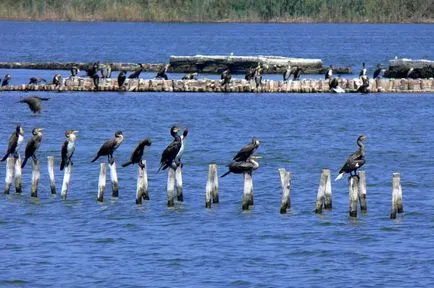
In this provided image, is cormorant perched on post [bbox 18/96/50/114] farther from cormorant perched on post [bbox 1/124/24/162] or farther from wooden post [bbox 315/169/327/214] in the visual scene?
wooden post [bbox 315/169/327/214]

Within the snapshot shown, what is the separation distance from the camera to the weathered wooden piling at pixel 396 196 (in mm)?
29969

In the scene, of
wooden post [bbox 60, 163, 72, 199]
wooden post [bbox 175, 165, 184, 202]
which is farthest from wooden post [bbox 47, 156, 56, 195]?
wooden post [bbox 175, 165, 184, 202]

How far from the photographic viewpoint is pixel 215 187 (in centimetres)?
3288

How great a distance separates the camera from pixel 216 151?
46938 mm

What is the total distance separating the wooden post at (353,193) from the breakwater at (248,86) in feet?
113

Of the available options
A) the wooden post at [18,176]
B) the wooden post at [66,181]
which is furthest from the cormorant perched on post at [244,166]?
the wooden post at [18,176]

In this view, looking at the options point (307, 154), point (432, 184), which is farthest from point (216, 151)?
point (432, 184)

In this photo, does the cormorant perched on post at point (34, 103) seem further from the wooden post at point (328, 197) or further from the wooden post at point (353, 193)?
the wooden post at point (353, 193)

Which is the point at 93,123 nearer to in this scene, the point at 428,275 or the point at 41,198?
the point at 41,198

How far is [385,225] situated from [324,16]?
469 feet

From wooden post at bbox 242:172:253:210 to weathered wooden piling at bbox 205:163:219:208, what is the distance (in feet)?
2.34

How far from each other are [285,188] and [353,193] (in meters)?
1.50

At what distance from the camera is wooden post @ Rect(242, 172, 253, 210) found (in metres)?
31.5

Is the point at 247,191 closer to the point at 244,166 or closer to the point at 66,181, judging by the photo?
the point at 244,166
